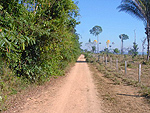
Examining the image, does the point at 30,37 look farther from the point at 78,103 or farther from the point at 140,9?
the point at 140,9

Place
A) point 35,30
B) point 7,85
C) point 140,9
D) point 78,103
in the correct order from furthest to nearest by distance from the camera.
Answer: point 140,9 → point 35,30 → point 7,85 → point 78,103

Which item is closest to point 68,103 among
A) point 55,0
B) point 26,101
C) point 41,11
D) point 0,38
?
point 26,101

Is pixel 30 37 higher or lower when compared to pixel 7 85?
higher

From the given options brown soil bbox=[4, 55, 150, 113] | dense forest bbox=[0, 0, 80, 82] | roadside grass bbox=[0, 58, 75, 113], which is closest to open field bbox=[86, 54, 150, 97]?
brown soil bbox=[4, 55, 150, 113]

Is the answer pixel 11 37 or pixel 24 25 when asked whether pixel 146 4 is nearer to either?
pixel 24 25

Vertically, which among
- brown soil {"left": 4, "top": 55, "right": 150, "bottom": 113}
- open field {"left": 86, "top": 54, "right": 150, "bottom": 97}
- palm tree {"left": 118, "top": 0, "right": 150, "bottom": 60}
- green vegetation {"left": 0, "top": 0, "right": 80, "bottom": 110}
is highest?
palm tree {"left": 118, "top": 0, "right": 150, "bottom": 60}

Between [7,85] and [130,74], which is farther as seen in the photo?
[130,74]

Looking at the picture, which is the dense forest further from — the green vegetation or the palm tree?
the palm tree

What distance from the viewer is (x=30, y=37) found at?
658 cm

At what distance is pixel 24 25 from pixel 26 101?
3036mm

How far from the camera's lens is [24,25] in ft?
22.4

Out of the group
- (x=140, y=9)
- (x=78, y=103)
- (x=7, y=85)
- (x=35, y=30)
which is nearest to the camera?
(x=78, y=103)

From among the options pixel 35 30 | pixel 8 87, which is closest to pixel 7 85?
pixel 8 87

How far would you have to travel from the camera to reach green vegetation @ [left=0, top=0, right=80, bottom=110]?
20.9ft
